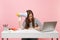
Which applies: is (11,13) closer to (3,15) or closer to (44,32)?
(3,15)

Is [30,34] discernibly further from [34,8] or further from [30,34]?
[34,8]

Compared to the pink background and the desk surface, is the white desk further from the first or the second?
the pink background

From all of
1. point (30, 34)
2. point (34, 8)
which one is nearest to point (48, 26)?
point (30, 34)

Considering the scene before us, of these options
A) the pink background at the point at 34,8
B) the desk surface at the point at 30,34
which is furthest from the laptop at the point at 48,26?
the pink background at the point at 34,8

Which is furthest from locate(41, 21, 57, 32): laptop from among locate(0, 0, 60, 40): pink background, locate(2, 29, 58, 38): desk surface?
locate(0, 0, 60, 40): pink background

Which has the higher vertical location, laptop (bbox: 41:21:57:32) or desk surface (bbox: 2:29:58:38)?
laptop (bbox: 41:21:57:32)

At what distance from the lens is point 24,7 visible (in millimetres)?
3676

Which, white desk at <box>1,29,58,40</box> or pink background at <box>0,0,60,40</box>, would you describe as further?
pink background at <box>0,0,60,40</box>

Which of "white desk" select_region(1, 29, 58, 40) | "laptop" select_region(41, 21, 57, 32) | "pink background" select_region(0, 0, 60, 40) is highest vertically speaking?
"pink background" select_region(0, 0, 60, 40)

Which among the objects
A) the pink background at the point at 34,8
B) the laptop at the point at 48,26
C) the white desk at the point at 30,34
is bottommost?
the white desk at the point at 30,34

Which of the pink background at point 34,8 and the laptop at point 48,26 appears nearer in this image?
the laptop at point 48,26

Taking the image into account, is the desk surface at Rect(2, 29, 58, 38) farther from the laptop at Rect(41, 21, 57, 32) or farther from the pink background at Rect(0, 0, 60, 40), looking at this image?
the pink background at Rect(0, 0, 60, 40)

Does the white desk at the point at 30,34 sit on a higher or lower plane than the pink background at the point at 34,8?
lower

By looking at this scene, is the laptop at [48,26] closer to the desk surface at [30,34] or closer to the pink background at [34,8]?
the desk surface at [30,34]
